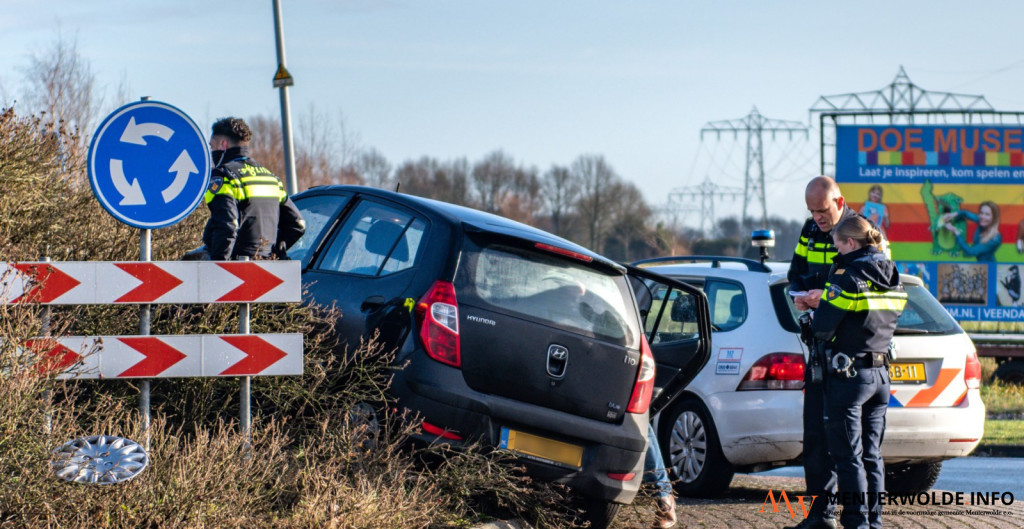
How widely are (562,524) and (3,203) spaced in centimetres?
339

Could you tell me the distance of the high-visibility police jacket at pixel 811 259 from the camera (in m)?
7.36

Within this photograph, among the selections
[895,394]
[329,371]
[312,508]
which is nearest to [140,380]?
[329,371]

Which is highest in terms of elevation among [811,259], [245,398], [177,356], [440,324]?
[811,259]

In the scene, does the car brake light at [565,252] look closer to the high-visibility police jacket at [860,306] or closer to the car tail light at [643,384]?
the car tail light at [643,384]

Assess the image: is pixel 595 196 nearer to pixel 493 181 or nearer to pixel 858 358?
pixel 493 181

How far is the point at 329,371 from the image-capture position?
6035mm

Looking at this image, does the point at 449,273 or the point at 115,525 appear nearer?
the point at 115,525

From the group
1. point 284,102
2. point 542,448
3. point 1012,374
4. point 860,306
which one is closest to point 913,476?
point 860,306

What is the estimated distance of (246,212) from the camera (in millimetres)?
7012

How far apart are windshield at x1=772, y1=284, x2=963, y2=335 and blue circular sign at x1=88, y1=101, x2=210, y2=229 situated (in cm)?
408

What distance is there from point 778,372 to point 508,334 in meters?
2.71

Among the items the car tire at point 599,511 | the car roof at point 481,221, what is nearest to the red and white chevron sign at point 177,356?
the car roof at point 481,221

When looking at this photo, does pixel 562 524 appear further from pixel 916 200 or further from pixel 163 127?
pixel 916 200

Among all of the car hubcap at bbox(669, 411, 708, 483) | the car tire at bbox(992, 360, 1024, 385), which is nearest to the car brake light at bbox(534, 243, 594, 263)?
the car hubcap at bbox(669, 411, 708, 483)
